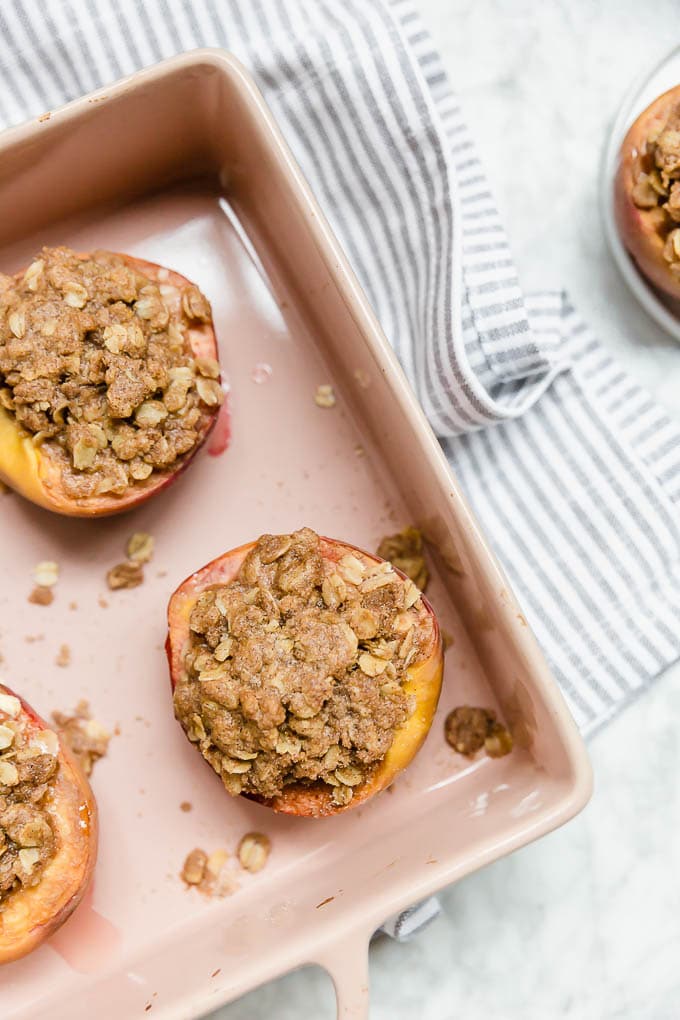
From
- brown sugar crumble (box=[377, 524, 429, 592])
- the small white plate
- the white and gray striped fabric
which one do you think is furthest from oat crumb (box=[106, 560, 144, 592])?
the small white plate

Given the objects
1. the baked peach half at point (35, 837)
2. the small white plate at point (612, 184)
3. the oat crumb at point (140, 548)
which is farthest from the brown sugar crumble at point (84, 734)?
the small white plate at point (612, 184)

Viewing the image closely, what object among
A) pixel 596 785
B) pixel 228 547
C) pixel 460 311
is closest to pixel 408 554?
pixel 228 547

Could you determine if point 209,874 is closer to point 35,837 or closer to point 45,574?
point 35,837

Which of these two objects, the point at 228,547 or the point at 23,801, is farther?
the point at 228,547

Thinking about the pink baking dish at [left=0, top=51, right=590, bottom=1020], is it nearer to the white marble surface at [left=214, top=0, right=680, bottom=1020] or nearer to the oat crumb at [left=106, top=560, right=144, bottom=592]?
the oat crumb at [left=106, top=560, right=144, bottom=592]

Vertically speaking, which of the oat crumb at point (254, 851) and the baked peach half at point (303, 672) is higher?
the baked peach half at point (303, 672)

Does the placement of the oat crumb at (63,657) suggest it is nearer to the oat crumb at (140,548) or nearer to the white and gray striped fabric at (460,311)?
the oat crumb at (140,548)
